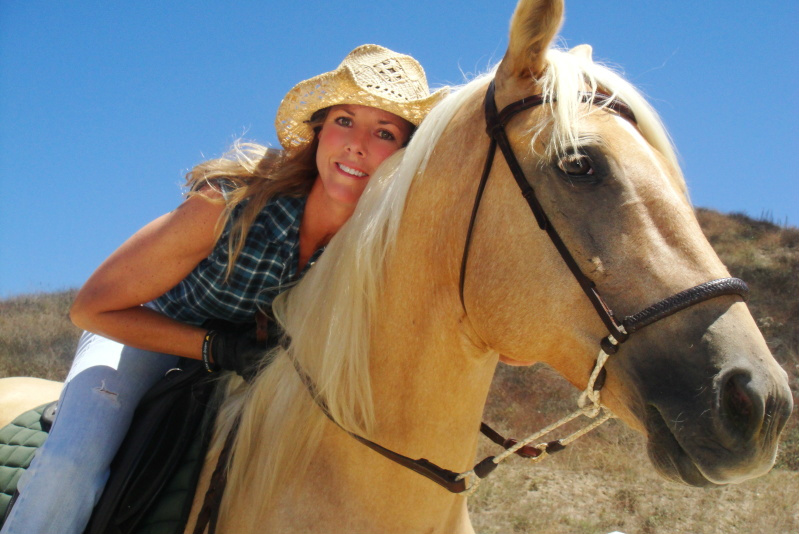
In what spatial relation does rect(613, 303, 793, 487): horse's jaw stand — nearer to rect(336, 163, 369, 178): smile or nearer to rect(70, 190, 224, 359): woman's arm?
rect(336, 163, 369, 178): smile

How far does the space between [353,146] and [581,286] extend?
3.62 ft

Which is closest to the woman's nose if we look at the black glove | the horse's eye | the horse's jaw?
the black glove

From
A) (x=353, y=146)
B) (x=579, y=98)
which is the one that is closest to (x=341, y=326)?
(x=353, y=146)

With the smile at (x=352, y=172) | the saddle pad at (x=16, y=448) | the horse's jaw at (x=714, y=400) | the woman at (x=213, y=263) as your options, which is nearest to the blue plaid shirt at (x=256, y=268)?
the woman at (x=213, y=263)

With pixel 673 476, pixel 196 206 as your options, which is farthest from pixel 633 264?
pixel 196 206

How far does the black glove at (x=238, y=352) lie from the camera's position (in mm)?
2100

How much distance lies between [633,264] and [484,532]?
15.6 feet

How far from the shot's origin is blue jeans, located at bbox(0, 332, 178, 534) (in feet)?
6.28

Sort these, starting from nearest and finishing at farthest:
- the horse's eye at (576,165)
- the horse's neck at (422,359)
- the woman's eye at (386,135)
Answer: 1. the horse's eye at (576,165)
2. the horse's neck at (422,359)
3. the woman's eye at (386,135)

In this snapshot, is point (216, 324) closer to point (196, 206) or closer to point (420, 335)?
point (196, 206)

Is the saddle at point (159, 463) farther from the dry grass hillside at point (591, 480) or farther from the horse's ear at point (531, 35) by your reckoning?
the dry grass hillside at point (591, 480)

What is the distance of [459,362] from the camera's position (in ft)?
5.82

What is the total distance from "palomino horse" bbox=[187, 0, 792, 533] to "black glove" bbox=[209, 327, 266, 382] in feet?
0.23

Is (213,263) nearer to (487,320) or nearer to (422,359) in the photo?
(422,359)
